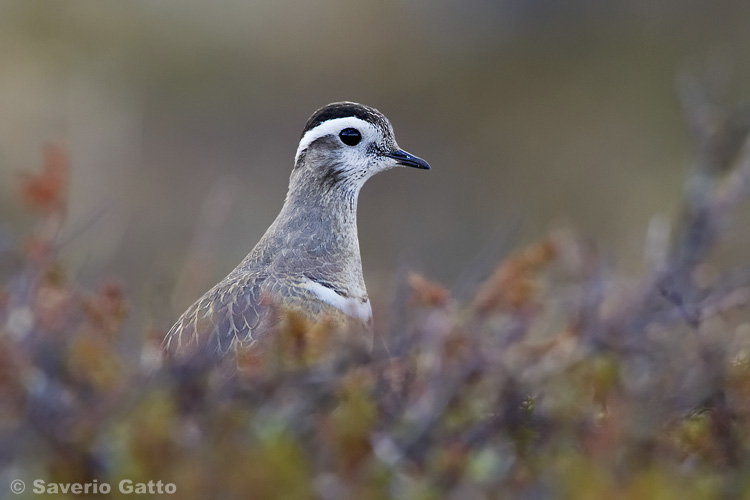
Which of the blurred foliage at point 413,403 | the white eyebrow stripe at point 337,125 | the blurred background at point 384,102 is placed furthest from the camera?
the blurred background at point 384,102

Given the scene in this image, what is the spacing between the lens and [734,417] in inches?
127

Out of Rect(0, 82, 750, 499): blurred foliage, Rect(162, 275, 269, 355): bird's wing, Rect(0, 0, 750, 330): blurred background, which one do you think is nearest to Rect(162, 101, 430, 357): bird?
Rect(162, 275, 269, 355): bird's wing

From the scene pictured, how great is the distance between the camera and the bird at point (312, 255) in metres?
5.01

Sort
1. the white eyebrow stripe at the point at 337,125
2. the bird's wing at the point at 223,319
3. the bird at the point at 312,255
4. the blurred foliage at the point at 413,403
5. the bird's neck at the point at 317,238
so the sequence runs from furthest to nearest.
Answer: the white eyebrow stripe at the point at 337,125
the bird's neck at the point at 317,238
the bird at the point at 312,255
the bird's wing at the point at 223,319
the blurred foliage at the point at 413,403

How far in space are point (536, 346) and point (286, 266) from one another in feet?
7.21

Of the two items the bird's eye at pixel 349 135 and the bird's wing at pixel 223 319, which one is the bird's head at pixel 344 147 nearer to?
the bird's eye at pixel 349 135

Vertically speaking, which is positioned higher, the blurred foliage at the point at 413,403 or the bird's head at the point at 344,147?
the bird's head at the point at 344,147

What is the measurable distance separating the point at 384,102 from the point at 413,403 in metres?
14.9

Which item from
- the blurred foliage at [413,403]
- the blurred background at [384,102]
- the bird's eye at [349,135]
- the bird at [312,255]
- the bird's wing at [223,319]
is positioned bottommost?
the blurred foliage at [413,403]

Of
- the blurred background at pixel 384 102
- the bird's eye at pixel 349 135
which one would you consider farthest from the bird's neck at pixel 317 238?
the blurred background at pixel 384 102

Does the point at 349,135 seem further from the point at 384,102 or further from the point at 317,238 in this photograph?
the point at 384,102

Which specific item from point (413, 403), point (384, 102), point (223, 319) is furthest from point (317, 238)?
point (384, 102)

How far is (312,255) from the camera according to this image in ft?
19.1

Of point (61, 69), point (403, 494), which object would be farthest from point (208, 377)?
point (61, 69)
